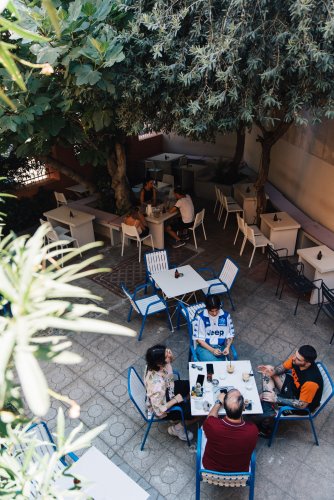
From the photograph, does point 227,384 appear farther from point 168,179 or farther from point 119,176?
point 168,179

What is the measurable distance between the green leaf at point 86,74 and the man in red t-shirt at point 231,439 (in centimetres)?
401

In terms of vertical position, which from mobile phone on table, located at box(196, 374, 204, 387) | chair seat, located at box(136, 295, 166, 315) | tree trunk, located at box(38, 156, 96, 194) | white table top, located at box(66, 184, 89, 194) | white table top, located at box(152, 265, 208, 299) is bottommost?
white table top, located at box(66, 184, 89, 194)

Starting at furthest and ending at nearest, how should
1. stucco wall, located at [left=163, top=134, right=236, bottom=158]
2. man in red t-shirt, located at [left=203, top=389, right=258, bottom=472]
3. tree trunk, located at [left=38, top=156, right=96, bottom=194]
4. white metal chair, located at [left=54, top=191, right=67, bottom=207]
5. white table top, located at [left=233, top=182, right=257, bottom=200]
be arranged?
stucco wall, located at [left=163, top=134, right=236, bottom=158]
white metal chair, located at [left=54, top=191, right=67, bottom=207]
white table top, located at [left=233, top=182, right=257, bottom=200]
tree trunk, located at [left=38, top=156, right=96, bottom=194]
man in red t-shirt, located at [left=203, top=389, right=258, bottom=472]

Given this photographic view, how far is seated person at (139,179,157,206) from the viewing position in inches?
376

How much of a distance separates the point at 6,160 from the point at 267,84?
289 inches

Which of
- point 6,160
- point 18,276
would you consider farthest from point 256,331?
point 6,160

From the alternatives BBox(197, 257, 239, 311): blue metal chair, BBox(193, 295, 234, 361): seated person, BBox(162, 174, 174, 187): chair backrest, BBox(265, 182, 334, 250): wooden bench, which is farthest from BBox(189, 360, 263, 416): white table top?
BBox(162, 174, 174, 187): chair backrest

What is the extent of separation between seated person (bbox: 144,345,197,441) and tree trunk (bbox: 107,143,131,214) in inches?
231

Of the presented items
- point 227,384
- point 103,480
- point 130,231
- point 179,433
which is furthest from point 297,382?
point 130,231

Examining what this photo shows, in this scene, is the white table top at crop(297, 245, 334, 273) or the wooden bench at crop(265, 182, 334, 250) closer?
the white table top at crop(297, 245, 334, 273)

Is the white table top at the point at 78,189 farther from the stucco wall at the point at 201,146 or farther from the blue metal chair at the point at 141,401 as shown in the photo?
the blue metal chair at the point at 141,401

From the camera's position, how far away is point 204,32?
5281 mm

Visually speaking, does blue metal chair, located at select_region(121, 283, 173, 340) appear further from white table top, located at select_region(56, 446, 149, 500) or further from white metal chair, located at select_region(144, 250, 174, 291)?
white table top, located at select_region(56, 446, 149, 500)

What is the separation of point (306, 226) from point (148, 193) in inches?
154
